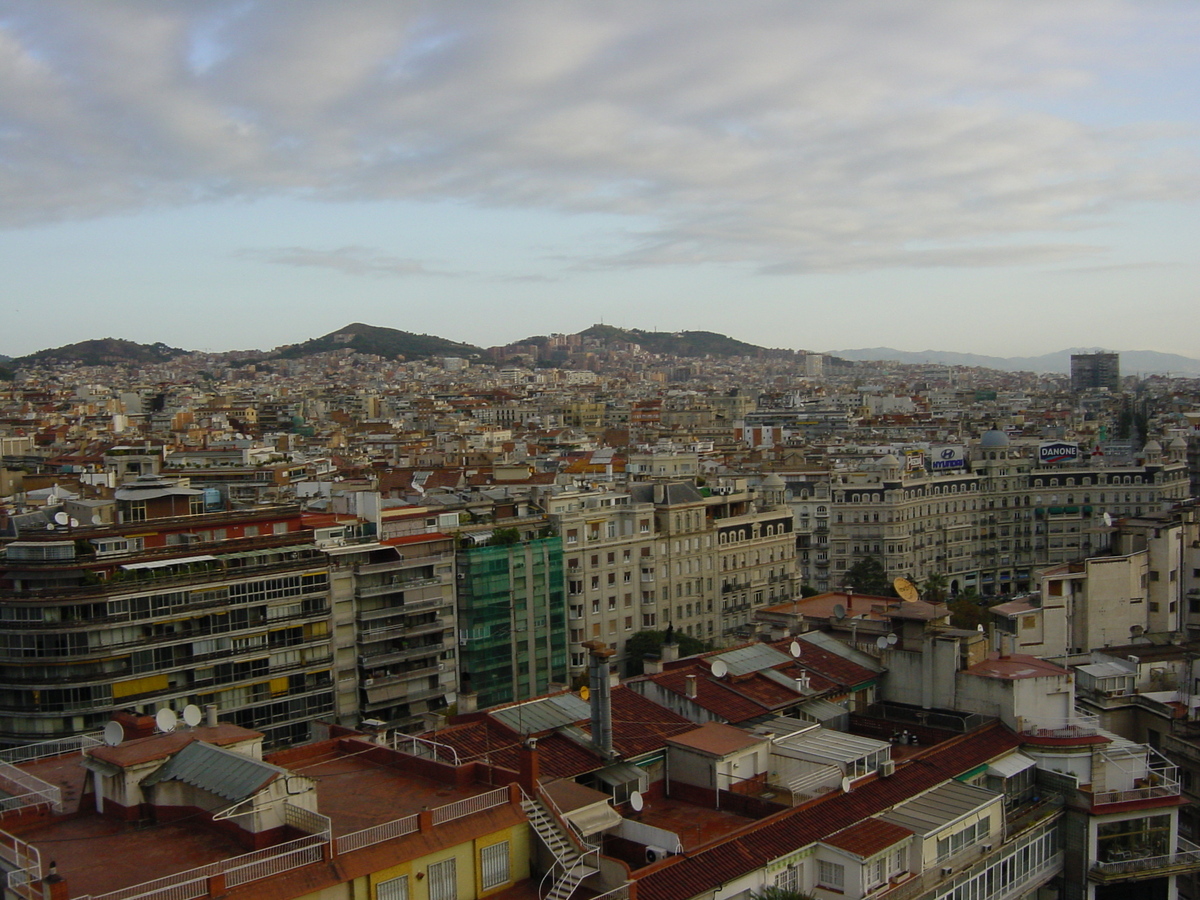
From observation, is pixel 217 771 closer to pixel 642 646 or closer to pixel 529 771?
pixel 529 771

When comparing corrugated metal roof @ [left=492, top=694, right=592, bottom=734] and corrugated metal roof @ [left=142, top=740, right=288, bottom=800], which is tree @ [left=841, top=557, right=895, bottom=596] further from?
corrugated metal roof @ [left=142, top=740, right=288, bottom=800]

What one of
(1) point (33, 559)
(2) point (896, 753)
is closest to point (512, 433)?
(1) point (33, 559)

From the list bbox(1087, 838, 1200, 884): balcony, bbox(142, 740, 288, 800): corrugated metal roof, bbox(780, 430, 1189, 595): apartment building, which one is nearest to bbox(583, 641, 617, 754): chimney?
bbox(142, 740, 288, 800): corrugated metal roof

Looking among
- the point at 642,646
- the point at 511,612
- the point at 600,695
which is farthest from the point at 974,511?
the point at 600,695

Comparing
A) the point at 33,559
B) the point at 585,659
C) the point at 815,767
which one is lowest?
the point at 585,659

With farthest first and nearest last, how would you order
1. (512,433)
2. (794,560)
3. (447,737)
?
(512,433)
(794,560)
(447,737)

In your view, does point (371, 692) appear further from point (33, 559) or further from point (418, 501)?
point (418, 501)

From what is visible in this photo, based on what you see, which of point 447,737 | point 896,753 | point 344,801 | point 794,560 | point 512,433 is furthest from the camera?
point 512,433

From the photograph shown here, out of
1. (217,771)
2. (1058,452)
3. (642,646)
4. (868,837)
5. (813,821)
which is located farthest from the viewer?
(1058,452)
